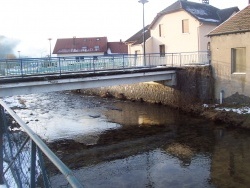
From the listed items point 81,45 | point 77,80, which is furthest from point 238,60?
point 81,45

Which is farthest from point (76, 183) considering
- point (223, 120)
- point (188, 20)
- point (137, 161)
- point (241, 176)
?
point (188, 20)

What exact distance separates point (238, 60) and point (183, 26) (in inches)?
470

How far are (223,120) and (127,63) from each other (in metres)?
7.82

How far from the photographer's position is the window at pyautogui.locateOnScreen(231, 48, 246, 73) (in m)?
17.9

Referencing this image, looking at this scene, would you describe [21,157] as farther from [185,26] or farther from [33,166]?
[185,26]

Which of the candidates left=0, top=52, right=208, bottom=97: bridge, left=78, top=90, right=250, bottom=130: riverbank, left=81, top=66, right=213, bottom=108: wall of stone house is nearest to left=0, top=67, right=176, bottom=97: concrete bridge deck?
left=0, top=52, right=208, bottom=97: bridge

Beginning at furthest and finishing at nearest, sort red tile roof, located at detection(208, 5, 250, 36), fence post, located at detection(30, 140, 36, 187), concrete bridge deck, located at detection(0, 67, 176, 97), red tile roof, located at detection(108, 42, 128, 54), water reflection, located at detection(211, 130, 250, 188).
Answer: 1. red tile roof, located at detection(108, 42, 128, 54)
2. red tile roof, located at detection(208, 5, 250, 36)
3. concrete bridge deck, located at detection(0, 67, 176, 97)
4. water reflection, located at detection(211, 130, 250, 188)
5. fence post, located at detection(30, 140, 36, 187)

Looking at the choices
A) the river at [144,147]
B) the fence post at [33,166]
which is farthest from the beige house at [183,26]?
the fence post at [33,166]

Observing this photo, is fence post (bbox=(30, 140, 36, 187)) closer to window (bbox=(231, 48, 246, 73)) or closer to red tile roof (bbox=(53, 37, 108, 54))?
window (bbox=(231, 48, 246, 73))

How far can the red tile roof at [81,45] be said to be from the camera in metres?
63.4

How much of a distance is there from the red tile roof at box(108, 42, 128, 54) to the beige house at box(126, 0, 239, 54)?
1098 inches

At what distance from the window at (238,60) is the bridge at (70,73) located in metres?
4.29

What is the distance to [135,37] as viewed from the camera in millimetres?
36875

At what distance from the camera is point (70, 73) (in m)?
17.2
